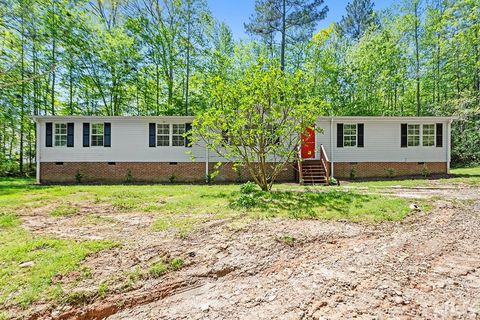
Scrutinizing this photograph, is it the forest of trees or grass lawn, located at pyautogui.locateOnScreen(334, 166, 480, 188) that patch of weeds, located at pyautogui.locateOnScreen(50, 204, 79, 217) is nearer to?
grass lawn, located at pyautogui.locateOnScreen(334, 166, 480, 188)

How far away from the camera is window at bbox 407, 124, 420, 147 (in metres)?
12.3

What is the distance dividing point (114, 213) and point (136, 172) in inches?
271

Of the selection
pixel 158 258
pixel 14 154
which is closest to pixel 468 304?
pixel 158 258

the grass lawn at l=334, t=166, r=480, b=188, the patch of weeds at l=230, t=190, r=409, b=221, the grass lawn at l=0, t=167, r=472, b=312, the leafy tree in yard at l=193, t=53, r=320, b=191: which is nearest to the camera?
the grass lawn at l=0, t=167, r=472, b=312

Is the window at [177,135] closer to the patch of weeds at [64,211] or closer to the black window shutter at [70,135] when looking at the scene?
the black window shutter at [70,135]

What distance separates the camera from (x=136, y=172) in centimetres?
1213

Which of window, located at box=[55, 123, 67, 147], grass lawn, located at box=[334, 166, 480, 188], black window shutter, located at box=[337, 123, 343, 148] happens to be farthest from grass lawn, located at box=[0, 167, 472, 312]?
black window shutter, located at box=[337, 123, 343, 148]

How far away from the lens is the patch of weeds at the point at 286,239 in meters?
3.76

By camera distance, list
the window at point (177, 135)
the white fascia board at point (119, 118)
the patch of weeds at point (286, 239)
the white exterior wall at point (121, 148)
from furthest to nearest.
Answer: the window at point (177, 135) < the white exterior wall at point (121, 148) < the white fascia board at point (119, 118) < the patch of weeds at point (286, 239)

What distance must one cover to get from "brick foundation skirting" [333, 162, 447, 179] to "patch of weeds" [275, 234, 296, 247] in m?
9.33

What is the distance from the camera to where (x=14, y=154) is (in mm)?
17469

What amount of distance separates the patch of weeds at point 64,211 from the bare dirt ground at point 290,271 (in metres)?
0.72

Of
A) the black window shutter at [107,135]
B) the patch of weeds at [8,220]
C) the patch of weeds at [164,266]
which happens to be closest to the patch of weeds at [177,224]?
the patch of weeds at [164,266]

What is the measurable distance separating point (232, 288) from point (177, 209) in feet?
11.3
